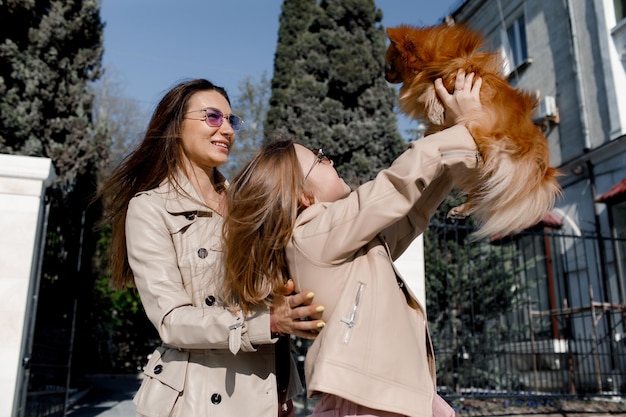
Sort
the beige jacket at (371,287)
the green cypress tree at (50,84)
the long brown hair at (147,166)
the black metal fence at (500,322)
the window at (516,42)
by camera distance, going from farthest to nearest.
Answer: the window at (516,42) → the black metal fence at (500,322) → the green cypress tree at (50,84) → the long brown hair at (147,166) → the beige jacket at (371,287)

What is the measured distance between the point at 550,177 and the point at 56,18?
309 inches

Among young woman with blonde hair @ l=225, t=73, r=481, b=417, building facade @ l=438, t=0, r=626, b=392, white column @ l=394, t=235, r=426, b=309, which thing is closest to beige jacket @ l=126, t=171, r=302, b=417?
young woman with blonde hair @ l=225, t=73, r=481, b=417

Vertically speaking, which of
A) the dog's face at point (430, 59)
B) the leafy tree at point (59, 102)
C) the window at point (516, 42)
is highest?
the window at point (516, 42)

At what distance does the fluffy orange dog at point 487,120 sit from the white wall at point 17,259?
11.5 feet

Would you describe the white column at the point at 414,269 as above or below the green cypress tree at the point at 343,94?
below

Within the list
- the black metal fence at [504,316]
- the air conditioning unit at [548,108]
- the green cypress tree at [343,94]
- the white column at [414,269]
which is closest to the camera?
the white column at [414,269]

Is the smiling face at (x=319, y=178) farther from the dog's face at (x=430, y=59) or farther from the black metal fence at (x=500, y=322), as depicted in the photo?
the black metal fence at (x=500, y=322)

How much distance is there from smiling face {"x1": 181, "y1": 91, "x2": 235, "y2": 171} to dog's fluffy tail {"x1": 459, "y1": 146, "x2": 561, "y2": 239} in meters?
0.92

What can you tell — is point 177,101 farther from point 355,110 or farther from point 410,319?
point 355,110

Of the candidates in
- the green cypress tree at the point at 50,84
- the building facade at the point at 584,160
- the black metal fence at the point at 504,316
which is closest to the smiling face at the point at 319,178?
the black metal fence at the point at 504,316

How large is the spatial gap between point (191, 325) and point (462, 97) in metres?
0.98

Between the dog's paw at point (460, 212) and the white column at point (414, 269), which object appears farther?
the white column at point (414, 269)

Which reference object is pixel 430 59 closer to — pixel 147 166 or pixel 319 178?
pixel 319 178

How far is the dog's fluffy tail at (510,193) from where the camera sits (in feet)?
4.51
